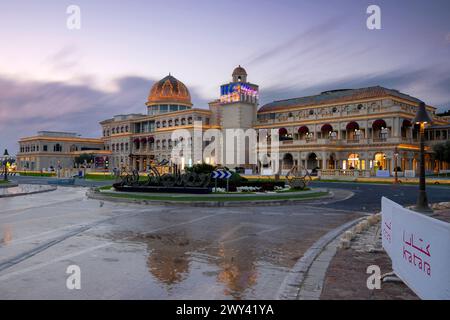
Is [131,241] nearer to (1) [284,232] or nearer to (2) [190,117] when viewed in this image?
(1) [284,232]

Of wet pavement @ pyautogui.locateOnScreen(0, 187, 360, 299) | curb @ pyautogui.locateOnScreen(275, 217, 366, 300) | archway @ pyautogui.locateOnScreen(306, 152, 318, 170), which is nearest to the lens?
curb @ pyautogui.locateOnScreen(275, 217, 366, 300)

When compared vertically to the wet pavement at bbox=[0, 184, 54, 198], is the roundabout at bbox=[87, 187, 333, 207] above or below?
below

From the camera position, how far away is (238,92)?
315 feet

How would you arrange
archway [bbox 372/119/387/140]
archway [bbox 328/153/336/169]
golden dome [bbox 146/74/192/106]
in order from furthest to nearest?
1. golden dome [bbox 146/74/192/106]
2. archway [bbox 328/153/336/169]
3. archway [bbox 372/119/387/140]

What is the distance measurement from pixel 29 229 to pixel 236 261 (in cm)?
981

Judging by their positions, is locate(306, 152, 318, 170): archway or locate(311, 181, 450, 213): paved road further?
locate(306, 152, 318, 170): archway

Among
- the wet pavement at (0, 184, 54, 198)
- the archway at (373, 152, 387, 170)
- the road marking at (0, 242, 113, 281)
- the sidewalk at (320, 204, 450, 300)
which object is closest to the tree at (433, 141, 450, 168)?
the archway at (373, 152, 387, 170)

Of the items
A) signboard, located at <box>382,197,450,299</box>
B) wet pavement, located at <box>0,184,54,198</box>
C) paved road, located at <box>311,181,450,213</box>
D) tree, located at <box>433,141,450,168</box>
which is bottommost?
paved road, located at <box>311,181,450,213</box>

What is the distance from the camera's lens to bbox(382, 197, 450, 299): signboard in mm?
5664

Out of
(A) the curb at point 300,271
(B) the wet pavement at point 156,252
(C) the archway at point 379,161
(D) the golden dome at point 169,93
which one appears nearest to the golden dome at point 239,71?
(D) the golden dome at point 169,93

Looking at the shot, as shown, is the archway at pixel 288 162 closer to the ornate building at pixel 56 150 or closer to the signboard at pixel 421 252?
the ornate building at pixel 56 150

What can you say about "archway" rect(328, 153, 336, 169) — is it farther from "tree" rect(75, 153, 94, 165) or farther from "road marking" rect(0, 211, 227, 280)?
"tree" rect(75, 153, 94, 165)

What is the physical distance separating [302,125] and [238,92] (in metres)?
19.4

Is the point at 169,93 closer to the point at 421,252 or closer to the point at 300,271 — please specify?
the point at 300,271
